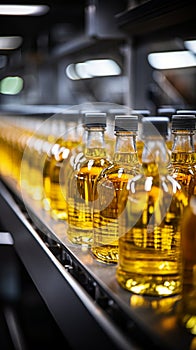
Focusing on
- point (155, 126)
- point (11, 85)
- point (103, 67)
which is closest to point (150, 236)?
point (155, 126)

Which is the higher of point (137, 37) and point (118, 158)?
point (137, 37)

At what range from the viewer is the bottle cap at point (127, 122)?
0.93m

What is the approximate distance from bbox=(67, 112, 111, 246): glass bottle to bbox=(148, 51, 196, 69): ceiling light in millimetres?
844

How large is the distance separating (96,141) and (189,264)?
0.45m

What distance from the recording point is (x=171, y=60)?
84.6 inches

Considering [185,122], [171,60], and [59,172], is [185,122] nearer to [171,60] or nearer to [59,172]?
[59,172]

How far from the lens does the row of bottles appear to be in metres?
0.84

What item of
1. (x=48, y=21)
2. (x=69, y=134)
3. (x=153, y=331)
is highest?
(x=48, y=21)

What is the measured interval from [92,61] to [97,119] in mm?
2967

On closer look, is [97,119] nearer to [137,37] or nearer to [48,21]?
[137,37]

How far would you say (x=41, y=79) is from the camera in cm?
546

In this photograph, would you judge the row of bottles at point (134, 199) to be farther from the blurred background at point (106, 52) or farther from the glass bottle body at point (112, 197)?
the blurred background at point (106, 52)

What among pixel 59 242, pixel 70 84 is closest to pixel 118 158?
pixel 59 242

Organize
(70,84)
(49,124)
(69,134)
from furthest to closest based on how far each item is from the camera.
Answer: (70,84) < (49,124) < (69,134)
